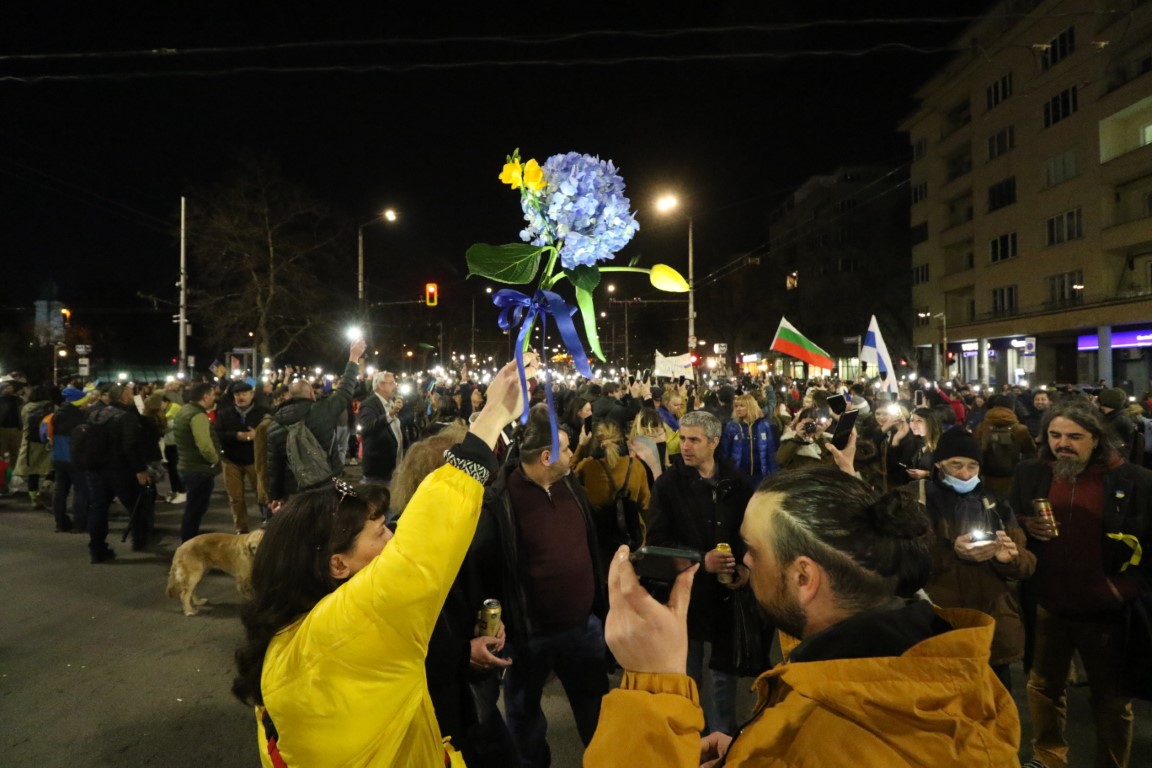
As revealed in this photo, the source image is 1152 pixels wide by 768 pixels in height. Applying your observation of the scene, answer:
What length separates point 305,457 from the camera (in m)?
6.81

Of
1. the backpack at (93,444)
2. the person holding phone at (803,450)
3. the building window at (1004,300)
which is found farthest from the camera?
the building window at (1004,300)

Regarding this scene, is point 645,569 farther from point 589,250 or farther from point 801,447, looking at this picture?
point 801,447

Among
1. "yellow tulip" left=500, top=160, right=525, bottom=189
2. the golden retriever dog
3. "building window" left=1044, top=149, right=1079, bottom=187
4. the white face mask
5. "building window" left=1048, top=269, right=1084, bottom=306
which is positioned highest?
"building window" left=1044, top=149, right=1079, bottom=187

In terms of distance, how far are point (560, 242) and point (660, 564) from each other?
4.83 feet

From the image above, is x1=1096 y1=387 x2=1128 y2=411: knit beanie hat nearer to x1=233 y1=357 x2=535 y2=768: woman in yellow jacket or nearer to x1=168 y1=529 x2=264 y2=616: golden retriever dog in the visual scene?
x1=233 y1=357 x2=535 y2=768: woman in yellow jacket

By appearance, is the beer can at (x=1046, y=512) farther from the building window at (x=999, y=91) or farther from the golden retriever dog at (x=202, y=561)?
the building window at (x=999, y=91)

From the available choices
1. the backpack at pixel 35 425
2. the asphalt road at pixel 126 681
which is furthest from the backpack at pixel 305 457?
the backpack at pixel 35 425

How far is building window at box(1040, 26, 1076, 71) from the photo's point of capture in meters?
29.4

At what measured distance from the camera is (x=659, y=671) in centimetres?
144

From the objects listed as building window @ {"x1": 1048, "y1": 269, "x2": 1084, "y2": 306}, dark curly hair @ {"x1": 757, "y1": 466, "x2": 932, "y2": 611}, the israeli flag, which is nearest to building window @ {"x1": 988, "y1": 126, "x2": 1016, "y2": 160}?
building window @ {"x1": 1048, "y1": 269, "x2": 1084, "y2": 306}

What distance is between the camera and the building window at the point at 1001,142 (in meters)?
34.3

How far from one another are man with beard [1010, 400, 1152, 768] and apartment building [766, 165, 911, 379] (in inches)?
1942

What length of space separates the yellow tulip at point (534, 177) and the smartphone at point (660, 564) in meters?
1.59

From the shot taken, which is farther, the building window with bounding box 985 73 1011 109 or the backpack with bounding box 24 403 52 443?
the building window with bounding box 985 73 1011 109
